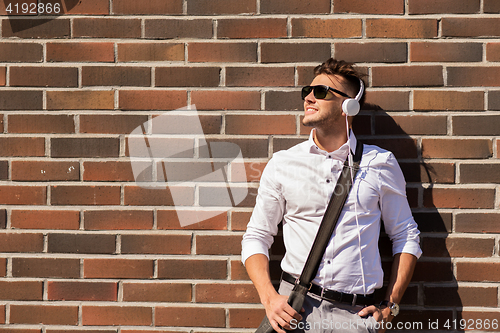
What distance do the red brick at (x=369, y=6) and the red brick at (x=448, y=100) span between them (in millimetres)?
505

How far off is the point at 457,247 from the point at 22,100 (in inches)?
108

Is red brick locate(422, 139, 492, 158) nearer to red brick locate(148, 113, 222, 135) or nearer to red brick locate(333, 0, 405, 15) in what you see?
red brick locate(333, 0, 405, 15)

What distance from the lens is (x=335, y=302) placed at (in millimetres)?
1765

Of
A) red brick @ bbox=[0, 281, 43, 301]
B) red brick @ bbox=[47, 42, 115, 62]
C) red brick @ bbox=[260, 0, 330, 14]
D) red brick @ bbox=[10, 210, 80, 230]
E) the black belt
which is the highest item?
red brick @ bbox=[260, 0, 330, 14]

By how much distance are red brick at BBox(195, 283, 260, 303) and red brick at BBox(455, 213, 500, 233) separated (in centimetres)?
128

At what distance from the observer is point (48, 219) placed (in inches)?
83.0

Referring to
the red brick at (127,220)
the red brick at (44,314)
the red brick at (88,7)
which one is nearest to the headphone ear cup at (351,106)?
the red brick at (127,220)

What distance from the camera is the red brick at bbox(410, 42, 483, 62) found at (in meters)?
2.04

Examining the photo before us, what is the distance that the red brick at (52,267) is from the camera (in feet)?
6.91

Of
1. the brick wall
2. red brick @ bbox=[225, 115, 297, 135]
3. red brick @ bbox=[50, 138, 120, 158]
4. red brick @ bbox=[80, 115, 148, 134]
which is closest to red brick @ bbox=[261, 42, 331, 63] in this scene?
the brick wall

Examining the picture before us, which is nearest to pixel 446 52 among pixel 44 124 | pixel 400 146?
pixel 400 146

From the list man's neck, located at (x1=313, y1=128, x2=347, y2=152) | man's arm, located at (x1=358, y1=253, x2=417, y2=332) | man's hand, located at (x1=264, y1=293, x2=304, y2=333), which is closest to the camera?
man's hand, located at (x1=264, y1=293, x2=304, y2=333)

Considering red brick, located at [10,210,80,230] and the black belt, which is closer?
the black belt

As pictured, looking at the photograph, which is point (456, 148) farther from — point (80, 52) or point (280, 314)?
point (80, 52)
